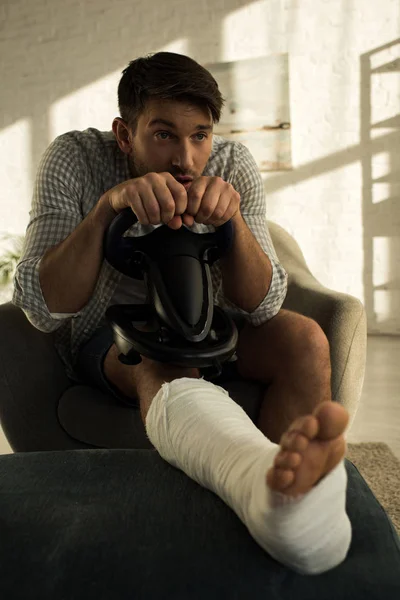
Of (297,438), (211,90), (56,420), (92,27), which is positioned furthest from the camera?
(92,27)

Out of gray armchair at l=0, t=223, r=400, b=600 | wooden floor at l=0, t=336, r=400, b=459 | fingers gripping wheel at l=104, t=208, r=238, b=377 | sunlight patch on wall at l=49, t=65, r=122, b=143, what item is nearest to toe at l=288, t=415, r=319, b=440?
gray armchair at l=0, t=223, r=400, b=600

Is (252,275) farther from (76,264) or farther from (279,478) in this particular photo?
(279,478)

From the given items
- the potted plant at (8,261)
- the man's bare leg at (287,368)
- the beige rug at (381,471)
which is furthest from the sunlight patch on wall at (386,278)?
the man's bare leg at (287,368)

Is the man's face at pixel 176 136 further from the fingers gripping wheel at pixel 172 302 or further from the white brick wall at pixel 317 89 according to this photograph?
the white brick wall at pixel 317 89

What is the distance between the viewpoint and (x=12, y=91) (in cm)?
546

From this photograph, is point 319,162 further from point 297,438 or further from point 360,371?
point 297,438

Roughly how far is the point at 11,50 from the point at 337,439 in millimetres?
5459

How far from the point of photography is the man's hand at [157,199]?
47.6 inches

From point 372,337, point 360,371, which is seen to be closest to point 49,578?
point 360,371

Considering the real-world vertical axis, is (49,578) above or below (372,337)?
above

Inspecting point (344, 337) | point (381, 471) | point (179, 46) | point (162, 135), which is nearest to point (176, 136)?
point (162, 135)

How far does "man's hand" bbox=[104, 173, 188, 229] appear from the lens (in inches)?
47.6

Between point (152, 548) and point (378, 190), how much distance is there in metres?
4.07

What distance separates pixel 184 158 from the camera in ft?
5.05
